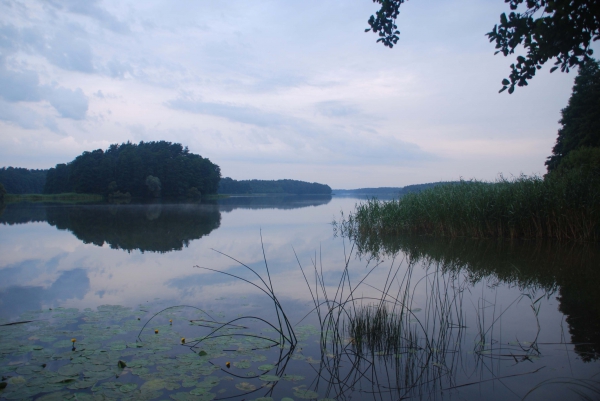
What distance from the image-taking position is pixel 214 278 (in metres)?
7.54

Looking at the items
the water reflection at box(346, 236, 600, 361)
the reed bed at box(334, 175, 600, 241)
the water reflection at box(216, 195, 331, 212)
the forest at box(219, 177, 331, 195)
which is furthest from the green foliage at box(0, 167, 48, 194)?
the water reflection at box(346, 236, 600, 361)

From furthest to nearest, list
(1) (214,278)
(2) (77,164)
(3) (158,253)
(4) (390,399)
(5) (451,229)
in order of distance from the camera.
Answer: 1. (2) (77,164)
2. (5) (451,229)
3. (3) (158,253)
4. (1) (214,278)
5. (4) (390,399)

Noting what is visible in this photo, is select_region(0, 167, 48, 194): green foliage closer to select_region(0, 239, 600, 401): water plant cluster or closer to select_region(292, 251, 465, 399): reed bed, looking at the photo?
select_region(0, 239, 600, 401): water plant cluster

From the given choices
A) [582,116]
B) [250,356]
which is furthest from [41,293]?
[582,116]

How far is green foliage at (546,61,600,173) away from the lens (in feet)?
95.8

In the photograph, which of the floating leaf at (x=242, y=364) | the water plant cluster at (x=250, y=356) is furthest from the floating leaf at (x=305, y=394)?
the floating leaf at (x=242, y=364)

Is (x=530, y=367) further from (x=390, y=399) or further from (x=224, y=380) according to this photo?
(x=224, y=380)

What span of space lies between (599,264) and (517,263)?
61.9 inches

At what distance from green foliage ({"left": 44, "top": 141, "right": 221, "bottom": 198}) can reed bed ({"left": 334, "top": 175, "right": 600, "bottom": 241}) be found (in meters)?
56.5

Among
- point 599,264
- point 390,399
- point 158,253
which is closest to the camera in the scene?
point 390,399

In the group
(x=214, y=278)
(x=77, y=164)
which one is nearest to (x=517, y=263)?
(x=214, y=278)

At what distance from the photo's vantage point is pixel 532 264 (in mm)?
8844

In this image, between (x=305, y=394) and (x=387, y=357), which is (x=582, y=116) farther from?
(x=305, y=394)

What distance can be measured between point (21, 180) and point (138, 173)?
32997mm
